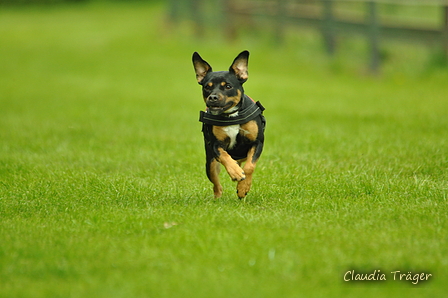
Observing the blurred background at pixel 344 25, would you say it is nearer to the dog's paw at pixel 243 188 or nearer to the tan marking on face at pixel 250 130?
the tan marking on face at pixel 250 130

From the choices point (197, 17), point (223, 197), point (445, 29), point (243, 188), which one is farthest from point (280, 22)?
point (243, 188)

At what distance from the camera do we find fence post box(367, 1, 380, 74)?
57.4ft

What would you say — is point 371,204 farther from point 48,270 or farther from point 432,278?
point 48,270

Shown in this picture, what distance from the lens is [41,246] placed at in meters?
5.20

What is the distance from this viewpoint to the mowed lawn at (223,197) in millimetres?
4512

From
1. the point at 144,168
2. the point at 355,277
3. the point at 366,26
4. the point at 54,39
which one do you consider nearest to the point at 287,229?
the point at 355,277

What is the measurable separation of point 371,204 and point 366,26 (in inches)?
499

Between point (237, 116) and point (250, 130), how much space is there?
19 cm

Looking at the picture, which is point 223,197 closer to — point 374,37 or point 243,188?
point 243,188

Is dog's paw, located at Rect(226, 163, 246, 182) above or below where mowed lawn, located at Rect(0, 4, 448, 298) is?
above

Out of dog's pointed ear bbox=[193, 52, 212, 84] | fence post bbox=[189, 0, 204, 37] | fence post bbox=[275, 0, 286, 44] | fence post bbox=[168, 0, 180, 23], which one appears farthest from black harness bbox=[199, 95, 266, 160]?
fence post bbox=[168, 0, 180, 23]

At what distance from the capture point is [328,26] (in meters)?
19.8

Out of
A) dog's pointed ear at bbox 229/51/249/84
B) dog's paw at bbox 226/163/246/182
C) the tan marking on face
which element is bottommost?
dog's paw at bbox 226/163/246/182

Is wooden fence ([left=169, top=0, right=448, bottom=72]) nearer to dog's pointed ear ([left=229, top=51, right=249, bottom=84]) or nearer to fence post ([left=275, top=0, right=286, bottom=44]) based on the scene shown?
fence post ([left=275, top=0, right=286, bottom=44])
